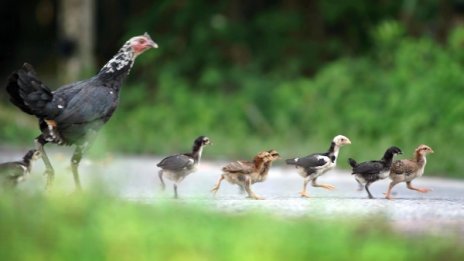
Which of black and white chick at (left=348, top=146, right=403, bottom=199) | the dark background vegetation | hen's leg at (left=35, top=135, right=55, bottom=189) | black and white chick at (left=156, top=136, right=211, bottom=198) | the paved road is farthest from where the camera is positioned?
the dark background vegetation

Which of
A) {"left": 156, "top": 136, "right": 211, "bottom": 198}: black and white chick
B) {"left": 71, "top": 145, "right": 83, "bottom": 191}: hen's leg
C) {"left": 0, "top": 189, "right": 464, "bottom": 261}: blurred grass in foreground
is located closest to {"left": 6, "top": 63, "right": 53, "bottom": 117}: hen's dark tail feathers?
{"left": 71, "top": 145, "right": 83, "bottom": 191}: hen's leg

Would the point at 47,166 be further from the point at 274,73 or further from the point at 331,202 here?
the point at 274,73

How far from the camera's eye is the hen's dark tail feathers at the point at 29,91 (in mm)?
8555

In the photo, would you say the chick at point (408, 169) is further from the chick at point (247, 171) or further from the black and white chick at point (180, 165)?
the black and white chick at point (180, 165)

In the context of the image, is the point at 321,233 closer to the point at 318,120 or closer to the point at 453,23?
the point at 318,120

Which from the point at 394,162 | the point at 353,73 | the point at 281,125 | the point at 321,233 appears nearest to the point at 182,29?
the point at 353,73

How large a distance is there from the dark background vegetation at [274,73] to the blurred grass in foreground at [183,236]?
7383 mm

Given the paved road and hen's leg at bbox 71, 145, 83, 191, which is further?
hen's leg at bbox 71, 145, 83, 191

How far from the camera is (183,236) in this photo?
6.27 metres

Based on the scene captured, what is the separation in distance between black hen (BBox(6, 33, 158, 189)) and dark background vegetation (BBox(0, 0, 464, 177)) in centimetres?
623

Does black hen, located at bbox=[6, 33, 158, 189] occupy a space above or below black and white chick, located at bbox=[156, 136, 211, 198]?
above

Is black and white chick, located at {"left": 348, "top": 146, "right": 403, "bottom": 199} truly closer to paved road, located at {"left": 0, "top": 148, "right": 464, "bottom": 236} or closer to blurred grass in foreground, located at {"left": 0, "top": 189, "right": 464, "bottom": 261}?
paved road, located at {"left": 0, "top": 148, "right": 464, "bottom": 236}

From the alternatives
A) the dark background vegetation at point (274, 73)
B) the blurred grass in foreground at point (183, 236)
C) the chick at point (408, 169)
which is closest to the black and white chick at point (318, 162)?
the chick at point (408, 169)

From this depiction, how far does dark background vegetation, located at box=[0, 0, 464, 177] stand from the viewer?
58.1 ft
